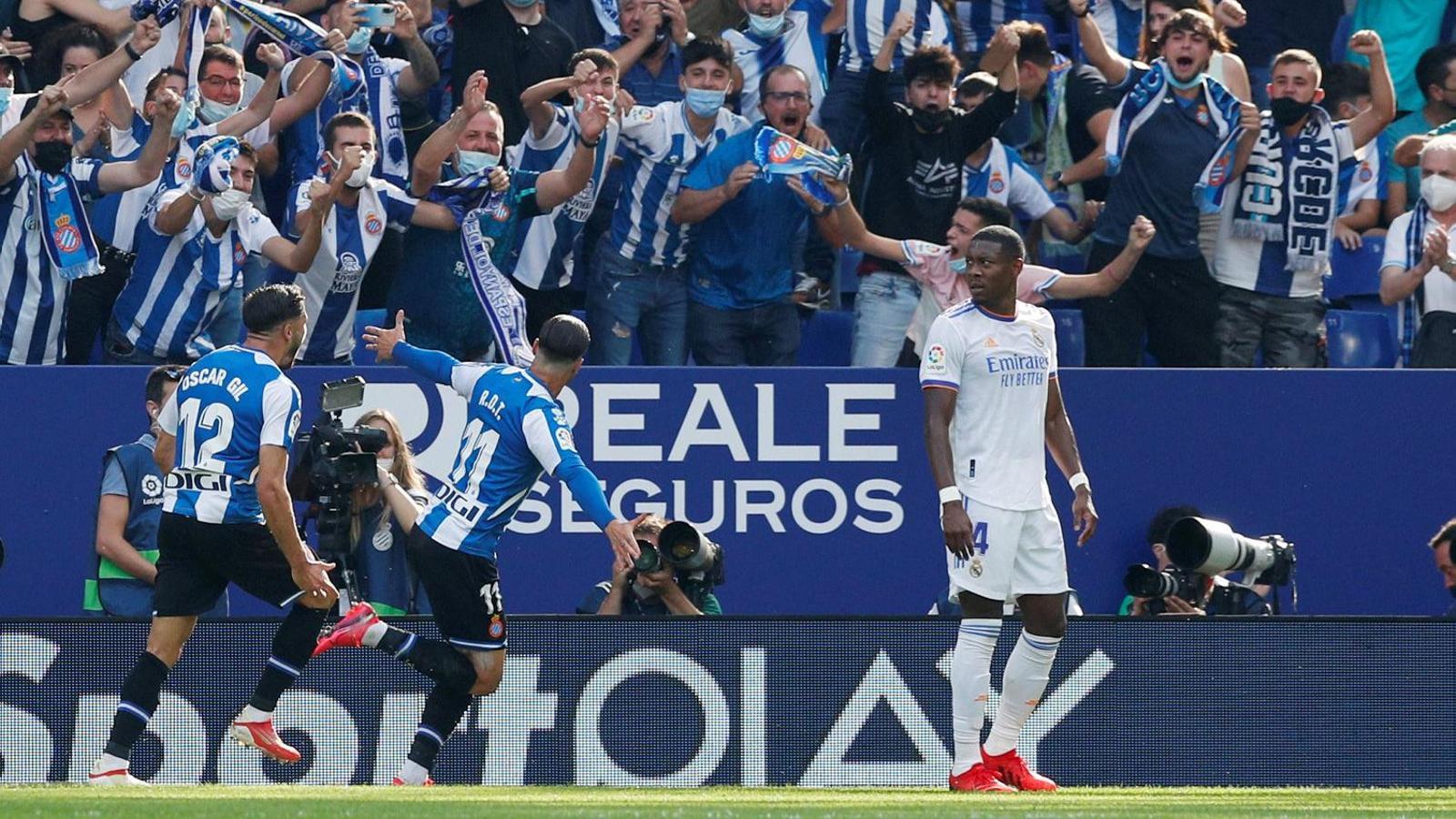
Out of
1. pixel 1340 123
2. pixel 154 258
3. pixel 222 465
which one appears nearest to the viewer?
pixel 222 465

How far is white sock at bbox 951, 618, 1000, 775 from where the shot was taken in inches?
320

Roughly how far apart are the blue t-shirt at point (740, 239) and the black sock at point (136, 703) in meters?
3.99

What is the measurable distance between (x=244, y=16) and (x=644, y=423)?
10.1 ft

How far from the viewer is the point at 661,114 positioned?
11391mm

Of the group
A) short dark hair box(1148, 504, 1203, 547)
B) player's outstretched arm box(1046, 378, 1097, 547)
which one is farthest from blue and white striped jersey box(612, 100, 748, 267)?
player's outstretched arm box(1046, 378, 1097, 547)

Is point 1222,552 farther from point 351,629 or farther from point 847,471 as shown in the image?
point 351,629

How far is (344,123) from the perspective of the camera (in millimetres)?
10531

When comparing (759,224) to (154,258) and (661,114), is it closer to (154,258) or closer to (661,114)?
→ (661,114)

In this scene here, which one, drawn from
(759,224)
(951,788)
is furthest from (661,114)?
(951,788)

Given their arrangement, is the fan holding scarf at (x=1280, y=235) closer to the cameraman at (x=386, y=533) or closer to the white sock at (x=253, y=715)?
the cameraman at (x=386, y=533)

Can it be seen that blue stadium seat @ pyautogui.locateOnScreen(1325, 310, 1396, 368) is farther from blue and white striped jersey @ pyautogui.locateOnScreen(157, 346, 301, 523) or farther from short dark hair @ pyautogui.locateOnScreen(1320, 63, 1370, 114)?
blue and white striped jersey @ pyautogui.locateOnScreen(157, 346, 301, 523)

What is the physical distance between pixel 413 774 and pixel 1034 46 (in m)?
6.00

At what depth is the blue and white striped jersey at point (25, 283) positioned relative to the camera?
10.5 metres

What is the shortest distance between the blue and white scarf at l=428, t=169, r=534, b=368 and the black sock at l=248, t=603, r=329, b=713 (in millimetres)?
2533
